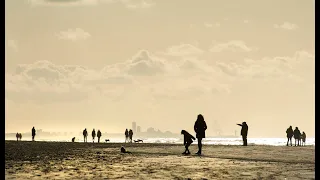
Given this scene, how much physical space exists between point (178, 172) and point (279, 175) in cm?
300

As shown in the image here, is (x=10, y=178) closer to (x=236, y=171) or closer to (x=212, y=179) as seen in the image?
(x=212, y=179)

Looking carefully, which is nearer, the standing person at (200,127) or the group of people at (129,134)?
the standing person at (200,127)

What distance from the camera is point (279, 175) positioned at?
13125 mm

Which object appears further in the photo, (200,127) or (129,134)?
(129,134)

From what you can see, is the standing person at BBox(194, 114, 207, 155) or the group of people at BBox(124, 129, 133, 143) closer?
the standing person at BBox(194, 114, 207, 155)
